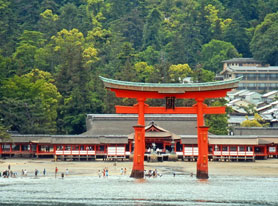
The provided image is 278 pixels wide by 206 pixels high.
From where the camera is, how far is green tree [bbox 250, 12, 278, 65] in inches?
5886

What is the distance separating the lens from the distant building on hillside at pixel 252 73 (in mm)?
145250

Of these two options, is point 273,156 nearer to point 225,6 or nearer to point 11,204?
point 11,204

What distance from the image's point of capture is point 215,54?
155250 mm

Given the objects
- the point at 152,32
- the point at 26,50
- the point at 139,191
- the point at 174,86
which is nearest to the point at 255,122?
the point at 26,50

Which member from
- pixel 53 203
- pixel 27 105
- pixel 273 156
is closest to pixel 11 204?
pixel 53 203

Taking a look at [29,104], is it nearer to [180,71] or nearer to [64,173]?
[64,173]

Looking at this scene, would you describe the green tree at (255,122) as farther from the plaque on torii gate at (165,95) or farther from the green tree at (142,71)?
the plaque on torii gate at (165,95)

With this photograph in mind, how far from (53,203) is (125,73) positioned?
60.8 meters

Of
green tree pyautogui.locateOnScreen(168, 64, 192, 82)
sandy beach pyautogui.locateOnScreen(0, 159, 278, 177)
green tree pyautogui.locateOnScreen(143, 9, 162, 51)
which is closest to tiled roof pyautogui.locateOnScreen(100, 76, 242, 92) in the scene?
sandy beach pyautogui.locateOnScreen(0, 159, 278, 177)

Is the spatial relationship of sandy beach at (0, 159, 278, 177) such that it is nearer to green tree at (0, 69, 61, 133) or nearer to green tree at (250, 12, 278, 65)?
green tree at (0, 69, 61, 133)

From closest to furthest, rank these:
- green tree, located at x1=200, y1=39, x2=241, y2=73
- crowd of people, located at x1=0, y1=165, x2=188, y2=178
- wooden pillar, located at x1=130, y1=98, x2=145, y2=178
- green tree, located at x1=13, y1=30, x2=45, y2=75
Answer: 1. wooden pillar, located at x1=130, y1=98, x2=145, y2=178
2. crowd of people, located at x1=0, y1=165, x2=188, y2=178
3. green tree, located at x1=13, y1=30, x2=45, y2=75
4. green tree, located at x1=200, y1=39, x2=241, y2=73

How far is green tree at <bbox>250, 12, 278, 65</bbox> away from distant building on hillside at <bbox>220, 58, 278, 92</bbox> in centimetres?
216

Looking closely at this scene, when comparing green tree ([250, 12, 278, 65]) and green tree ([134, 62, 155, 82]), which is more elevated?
green tree ([250, 12, 278, 65])

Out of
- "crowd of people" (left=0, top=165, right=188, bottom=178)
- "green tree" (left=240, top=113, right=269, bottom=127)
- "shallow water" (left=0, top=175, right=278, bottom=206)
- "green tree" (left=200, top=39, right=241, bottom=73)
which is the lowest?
"shallow water" (left=0, top=175, right=278, bottom=206)
